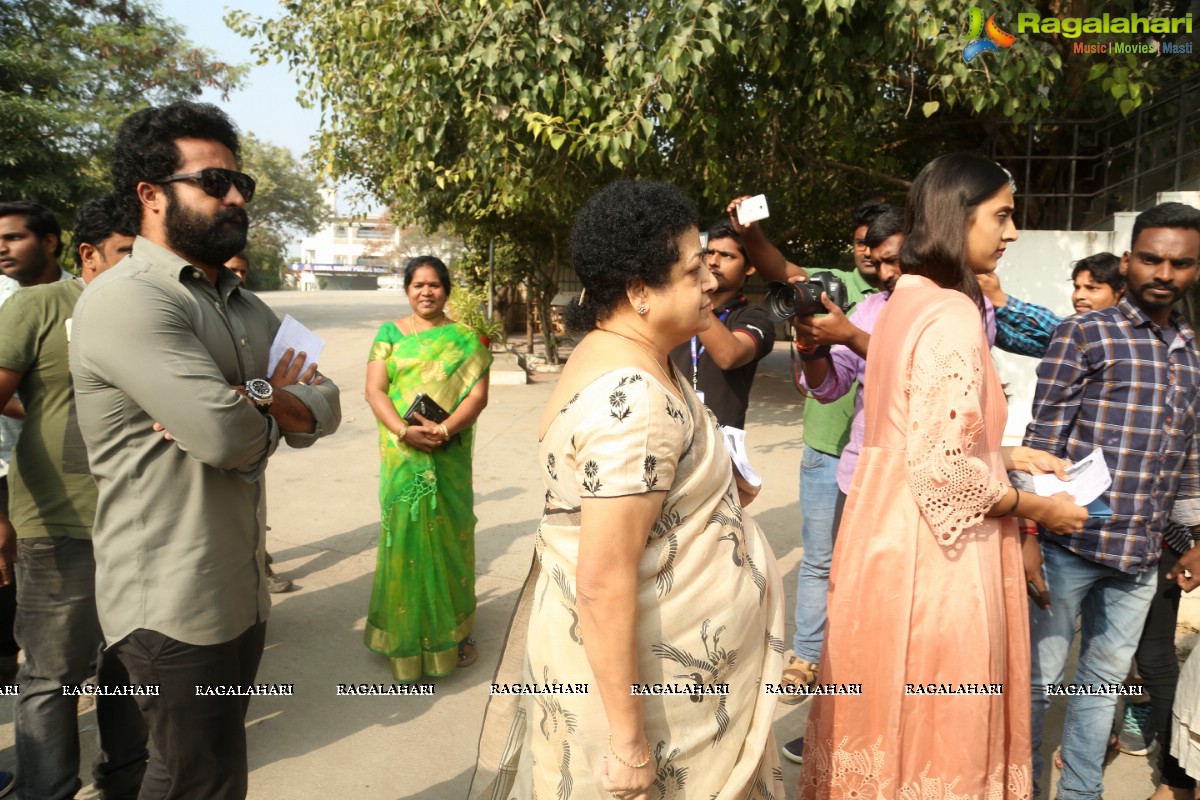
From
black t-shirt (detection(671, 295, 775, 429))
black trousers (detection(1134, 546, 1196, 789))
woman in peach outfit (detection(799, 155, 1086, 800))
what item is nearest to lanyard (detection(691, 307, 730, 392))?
black t-shirt (detection(671, 295, 775, 429))

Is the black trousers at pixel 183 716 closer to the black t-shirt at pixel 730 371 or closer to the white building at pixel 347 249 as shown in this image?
the black t-shirt at pixel 730 371

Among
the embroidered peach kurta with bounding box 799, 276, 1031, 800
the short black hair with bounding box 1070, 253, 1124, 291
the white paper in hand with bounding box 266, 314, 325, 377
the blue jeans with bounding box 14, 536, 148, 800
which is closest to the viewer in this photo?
the embroidered peach kurta with bounding box 799, 276, 1031, 800

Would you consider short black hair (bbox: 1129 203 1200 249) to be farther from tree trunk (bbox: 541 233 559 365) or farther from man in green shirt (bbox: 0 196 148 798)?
tree trunk (bbox: 541 233 559 365)

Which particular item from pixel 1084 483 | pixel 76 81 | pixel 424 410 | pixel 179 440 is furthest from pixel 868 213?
pixel 76 81

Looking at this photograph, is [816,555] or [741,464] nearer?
[741,464]

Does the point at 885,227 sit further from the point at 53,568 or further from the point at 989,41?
the point at 53,568

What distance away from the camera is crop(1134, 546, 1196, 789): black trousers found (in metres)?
2.53

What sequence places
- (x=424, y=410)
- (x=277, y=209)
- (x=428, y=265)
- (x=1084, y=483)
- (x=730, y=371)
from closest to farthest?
(x=1084, y=483) → (x=730, y=371) → (x=424, y=410) → (x=428, y=265) → (x=277, y=209)

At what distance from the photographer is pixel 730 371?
3.09 metres

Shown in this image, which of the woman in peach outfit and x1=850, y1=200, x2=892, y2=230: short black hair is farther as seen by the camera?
x1=850, y1=200, x2=892, y2=230: short black hair

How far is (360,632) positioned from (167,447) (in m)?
2.38

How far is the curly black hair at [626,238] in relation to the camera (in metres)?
1.59

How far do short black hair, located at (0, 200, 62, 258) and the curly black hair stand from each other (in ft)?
8.23

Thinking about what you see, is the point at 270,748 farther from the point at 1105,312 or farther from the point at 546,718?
the point at 1105,312
